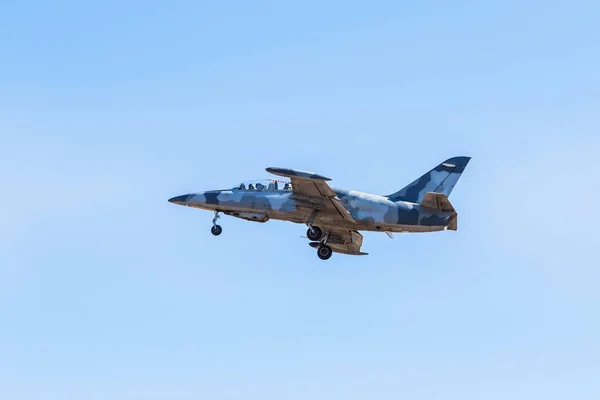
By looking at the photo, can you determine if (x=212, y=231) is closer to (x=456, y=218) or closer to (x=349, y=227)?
(x=349, y=227)

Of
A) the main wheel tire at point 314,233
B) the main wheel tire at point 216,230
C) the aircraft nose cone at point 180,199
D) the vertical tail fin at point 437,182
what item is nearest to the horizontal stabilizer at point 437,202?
the vertical tail fin at point 437,182

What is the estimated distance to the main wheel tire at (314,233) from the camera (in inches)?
1945

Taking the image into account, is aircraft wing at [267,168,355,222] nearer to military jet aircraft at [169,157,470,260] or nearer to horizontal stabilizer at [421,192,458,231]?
military jet aircraft at [169,157,470,260]

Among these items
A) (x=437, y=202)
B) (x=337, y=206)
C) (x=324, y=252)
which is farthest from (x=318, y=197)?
(x=437, y=202)

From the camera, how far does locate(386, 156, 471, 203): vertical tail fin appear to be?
163ft

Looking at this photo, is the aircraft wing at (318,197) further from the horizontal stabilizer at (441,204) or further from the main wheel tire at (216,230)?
the main wheel tire at (216,230)

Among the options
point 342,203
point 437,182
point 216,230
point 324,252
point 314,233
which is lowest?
point 324,252

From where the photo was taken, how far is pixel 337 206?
47.2 meters

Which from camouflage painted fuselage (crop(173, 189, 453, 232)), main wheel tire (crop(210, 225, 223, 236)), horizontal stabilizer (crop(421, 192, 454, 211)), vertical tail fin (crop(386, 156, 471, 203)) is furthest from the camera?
main wheel tire (crop(210, 225, 223, 236))

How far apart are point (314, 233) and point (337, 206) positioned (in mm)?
2657

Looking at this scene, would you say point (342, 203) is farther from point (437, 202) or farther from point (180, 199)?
point (180, 199)

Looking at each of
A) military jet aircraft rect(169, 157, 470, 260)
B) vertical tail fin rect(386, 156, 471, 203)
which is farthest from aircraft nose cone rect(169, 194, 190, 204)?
vertical tail fin rect(386, 156, 471, 203)

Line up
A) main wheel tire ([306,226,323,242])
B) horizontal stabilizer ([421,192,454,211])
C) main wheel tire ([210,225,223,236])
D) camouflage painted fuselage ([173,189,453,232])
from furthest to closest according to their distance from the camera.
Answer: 1. main wheel tire ([210,225,223,236])
2. main wheel tire ([306,226,323,242])
3. camouflage painted fuselage ([173,189,453,232])
4. horizontal stabilizer ([421,192,454,211])

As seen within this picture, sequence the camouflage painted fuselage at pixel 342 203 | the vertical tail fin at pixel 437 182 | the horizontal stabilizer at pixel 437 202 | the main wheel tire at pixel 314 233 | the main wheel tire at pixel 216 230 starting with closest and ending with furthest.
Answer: the horizontal stabilizer at pixel 437 202
the camouflage painted fuselage at pixel 342 203
the main wheel tire at pixel 314 233
the vertical tail fin at pixel 437 182
the main wheel tire at pixel 216 230
